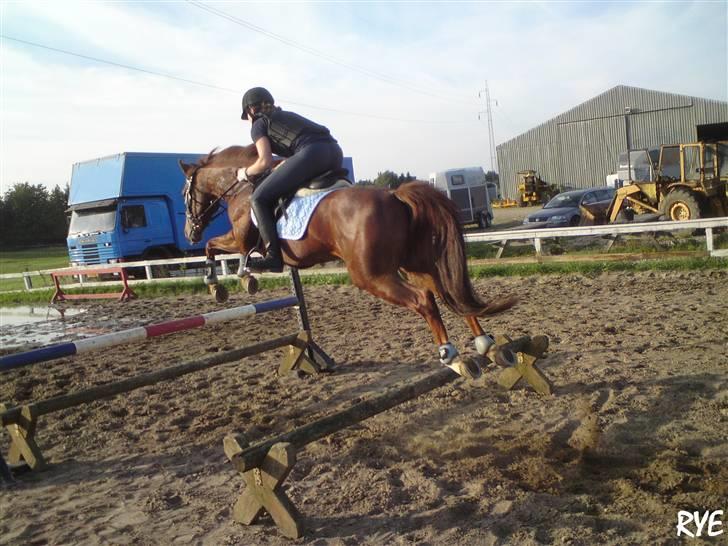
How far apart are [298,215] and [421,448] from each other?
195 cm

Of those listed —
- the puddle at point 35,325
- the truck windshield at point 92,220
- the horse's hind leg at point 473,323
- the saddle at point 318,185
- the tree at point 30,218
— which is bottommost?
the puddle at point 35,325

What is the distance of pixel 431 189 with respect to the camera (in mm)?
4059

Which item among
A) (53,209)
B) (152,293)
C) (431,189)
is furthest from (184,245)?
(53,209)

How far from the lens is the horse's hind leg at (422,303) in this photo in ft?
11.7

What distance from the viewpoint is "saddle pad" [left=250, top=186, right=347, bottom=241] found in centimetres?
432

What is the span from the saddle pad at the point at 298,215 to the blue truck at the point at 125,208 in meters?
13.4

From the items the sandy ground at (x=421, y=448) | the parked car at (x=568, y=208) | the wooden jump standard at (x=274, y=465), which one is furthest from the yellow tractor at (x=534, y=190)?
the wooden jump standard at (x=274, y=465)

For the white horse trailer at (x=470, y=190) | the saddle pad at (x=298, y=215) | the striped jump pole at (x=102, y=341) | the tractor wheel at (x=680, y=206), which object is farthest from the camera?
the white horse trailer at (x=470, y=190)

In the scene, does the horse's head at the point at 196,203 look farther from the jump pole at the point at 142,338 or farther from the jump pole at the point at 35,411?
the jump pole at the point at 35,411

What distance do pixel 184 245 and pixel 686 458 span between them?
59.5 ft

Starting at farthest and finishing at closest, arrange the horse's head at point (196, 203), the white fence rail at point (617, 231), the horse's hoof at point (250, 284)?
the white fence rail at point (617, 231) < the horse's head at point (196, 203) < the horse's hoof at point (250, 284)

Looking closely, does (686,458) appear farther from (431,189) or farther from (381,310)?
(381,310)

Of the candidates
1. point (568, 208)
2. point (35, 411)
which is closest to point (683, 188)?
point (568, 208)

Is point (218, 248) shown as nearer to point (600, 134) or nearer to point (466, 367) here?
point (466, 367)
